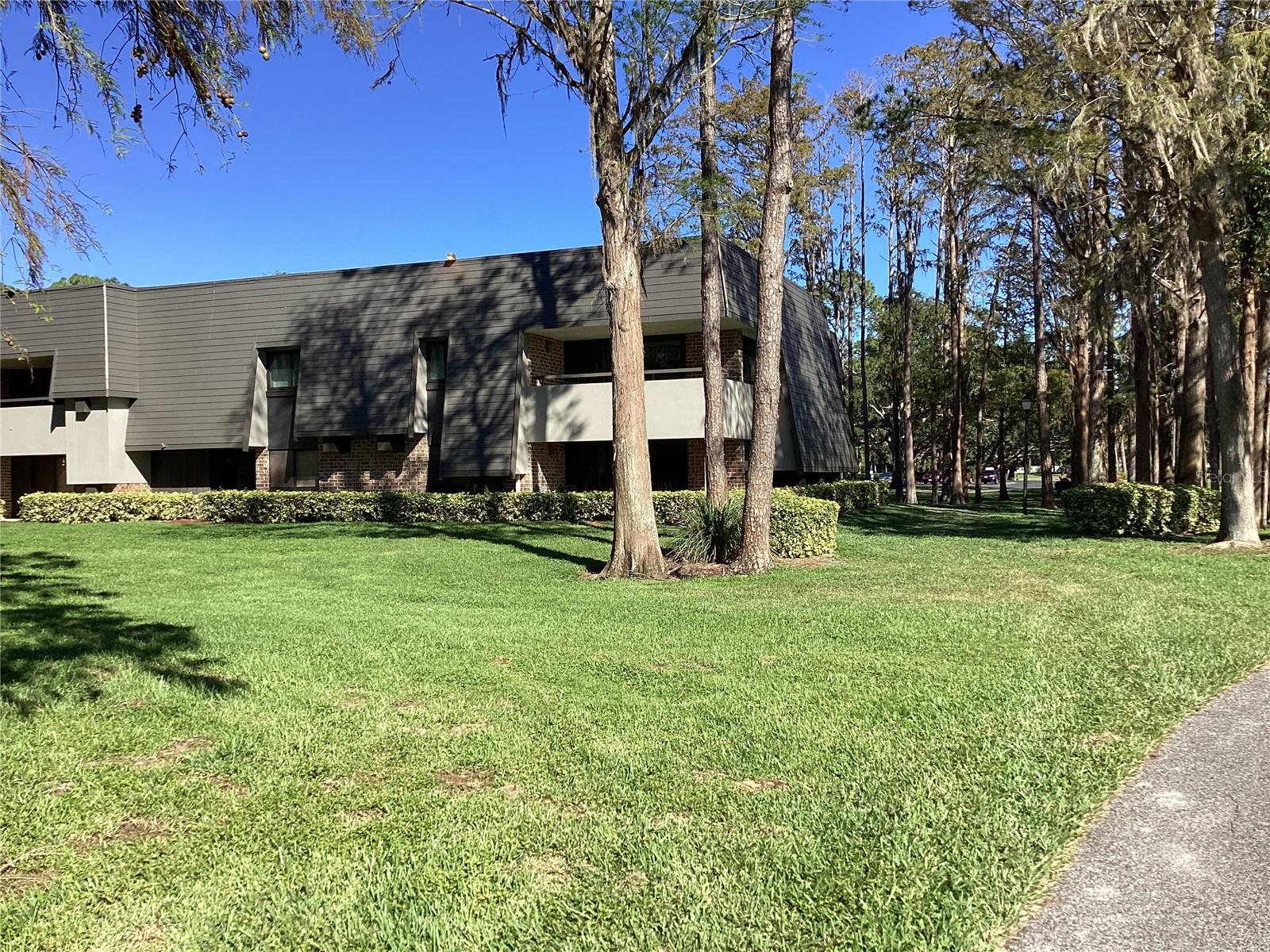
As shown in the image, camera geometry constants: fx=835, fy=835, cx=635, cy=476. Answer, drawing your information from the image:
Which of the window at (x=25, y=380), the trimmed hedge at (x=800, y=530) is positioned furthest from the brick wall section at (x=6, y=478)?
the trimmed hedge at (x=800, y=530)

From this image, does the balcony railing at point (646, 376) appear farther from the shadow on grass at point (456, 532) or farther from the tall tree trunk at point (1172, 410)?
the tall tree trunk at point (1172, 410)

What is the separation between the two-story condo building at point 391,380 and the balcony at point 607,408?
0.04m

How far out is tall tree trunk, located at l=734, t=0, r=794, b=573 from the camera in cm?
1159

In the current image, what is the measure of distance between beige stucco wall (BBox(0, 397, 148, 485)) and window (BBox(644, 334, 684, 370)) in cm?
1438

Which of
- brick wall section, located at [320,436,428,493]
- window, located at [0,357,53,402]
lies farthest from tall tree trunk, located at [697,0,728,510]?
window, located at [0,357,53,402]

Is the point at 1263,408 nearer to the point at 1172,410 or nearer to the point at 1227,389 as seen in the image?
the point at 1227,389

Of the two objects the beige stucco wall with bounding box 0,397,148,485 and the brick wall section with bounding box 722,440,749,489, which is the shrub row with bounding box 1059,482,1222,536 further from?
the beige stucco wall with bounding box 0,397,148,485

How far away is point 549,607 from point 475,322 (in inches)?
515

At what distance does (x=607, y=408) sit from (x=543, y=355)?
250cm

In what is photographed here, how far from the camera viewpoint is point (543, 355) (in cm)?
2102

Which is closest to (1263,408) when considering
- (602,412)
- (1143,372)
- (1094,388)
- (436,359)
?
(1143,372)

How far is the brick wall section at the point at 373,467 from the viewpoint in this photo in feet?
69.5

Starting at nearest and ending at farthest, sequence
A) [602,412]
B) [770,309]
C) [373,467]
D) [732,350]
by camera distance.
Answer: [770,309]
[602,412]
[732,350]
[373,467]

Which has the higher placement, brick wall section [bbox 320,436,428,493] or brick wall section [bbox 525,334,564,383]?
brick wall section [bbox 525,334,564,383]
